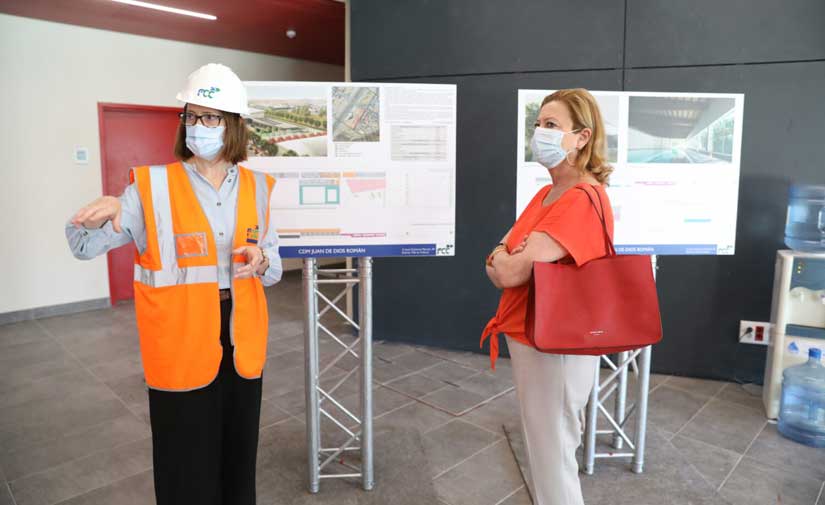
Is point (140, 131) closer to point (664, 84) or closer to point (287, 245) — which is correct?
point (287, 245)

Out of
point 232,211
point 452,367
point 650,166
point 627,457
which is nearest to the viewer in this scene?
point 232,211

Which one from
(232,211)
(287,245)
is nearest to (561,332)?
(232,211)

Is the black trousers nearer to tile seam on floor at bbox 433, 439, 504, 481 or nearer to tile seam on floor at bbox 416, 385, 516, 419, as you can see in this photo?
tile seam on floor at bbox 433, 439, 504, 481

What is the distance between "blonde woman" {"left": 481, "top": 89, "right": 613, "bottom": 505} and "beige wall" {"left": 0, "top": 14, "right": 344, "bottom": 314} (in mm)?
5352

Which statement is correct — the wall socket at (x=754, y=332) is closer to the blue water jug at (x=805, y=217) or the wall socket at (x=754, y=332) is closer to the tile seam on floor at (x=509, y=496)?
the blue water jug at (x=805, y=217)

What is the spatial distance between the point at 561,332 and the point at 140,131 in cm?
596

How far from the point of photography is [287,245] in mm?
2287

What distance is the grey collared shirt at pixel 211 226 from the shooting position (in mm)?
1438

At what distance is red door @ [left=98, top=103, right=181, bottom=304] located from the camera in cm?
580

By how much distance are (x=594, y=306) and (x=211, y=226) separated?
1.10m

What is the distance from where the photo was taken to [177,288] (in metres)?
1.50

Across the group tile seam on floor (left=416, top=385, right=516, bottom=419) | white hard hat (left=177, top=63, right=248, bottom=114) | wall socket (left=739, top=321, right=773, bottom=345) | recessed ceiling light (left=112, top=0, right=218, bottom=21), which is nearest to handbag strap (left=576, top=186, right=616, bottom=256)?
white hard hat (left=177, top=63, right=248, bottom=114)

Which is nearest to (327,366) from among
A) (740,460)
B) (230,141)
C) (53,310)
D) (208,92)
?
(230,141)

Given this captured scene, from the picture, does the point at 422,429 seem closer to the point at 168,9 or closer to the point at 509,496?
the point at 509,496
